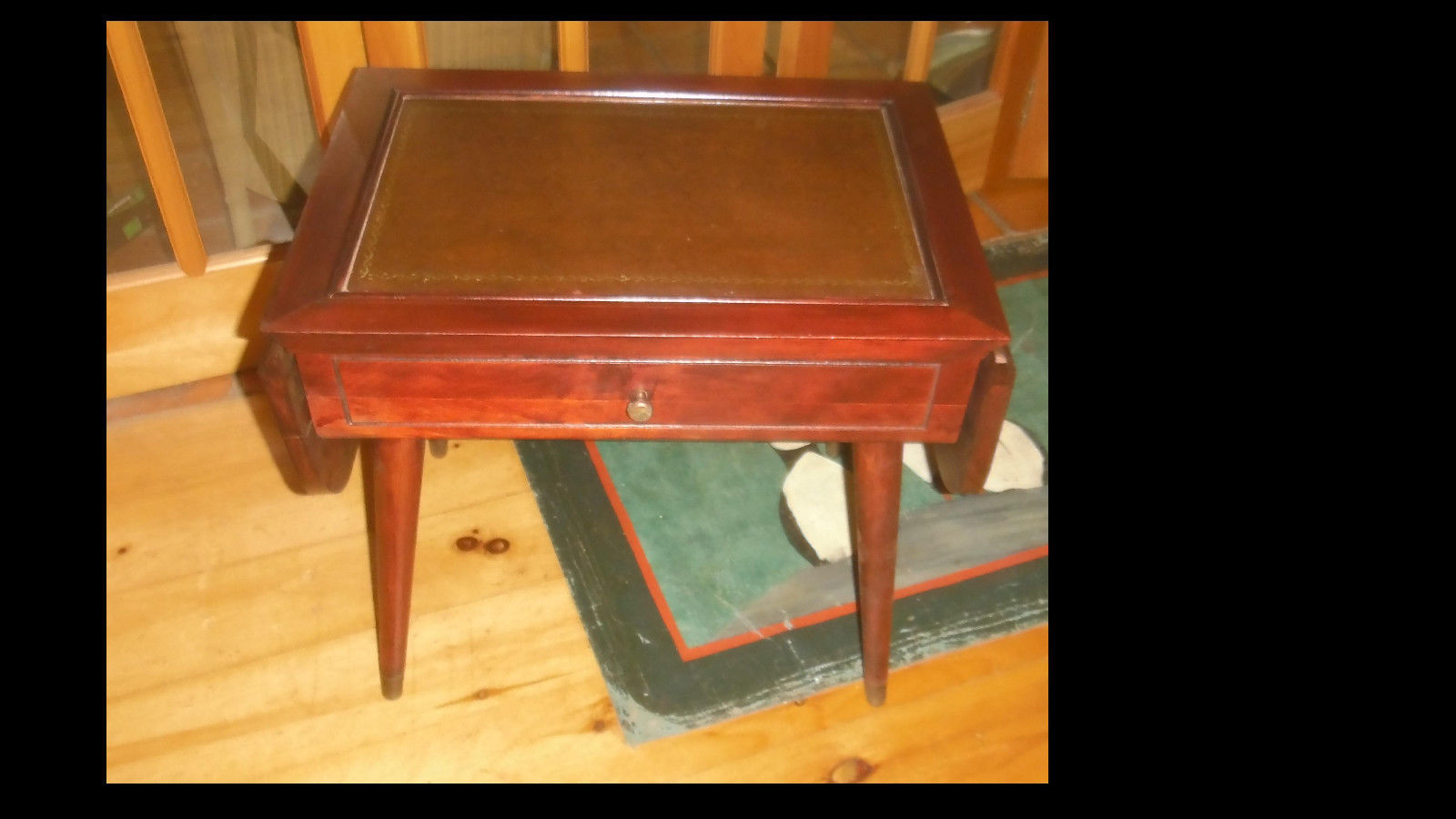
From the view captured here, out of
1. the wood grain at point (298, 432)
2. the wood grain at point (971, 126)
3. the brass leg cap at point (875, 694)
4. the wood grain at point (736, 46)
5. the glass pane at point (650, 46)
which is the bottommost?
the brass leg cap at point (875, 694)

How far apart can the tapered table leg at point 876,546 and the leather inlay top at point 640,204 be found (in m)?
0.20

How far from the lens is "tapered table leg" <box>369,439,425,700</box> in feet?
3.46

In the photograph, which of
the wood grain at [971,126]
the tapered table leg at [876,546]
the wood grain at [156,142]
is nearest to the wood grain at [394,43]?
the wood grain at [156,142]

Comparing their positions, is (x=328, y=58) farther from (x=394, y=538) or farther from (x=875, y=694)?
(x=875, y=694)

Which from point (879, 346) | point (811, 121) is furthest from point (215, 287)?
point (879, 346)

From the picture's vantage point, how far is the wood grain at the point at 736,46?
4.86 ft

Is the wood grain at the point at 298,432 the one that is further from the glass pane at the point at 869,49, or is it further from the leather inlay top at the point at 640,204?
the glass pane at the point at 869,49

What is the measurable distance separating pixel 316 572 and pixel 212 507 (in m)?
0.19

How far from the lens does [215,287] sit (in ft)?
4.95

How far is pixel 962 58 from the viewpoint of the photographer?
80.6 inches

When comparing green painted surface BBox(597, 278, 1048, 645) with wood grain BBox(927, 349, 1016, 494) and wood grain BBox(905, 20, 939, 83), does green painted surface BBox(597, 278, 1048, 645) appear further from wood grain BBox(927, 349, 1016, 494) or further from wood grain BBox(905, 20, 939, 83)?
wood grain BBox(905, 20, 939, 83)

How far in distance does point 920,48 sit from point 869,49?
1.44ft

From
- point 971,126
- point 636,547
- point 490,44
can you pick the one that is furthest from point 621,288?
point 971,126

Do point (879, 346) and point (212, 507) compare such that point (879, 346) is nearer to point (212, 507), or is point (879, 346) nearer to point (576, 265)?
point (576, 265)
